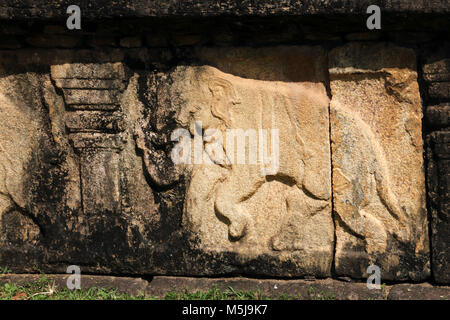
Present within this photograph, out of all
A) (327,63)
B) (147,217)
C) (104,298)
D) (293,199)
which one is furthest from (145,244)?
(327,63)

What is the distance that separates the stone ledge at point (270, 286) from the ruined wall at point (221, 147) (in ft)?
0.23

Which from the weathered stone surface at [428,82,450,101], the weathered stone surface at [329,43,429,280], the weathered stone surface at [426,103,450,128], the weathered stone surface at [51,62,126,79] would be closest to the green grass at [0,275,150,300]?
the weathered stone surface at [51,62,126,79]

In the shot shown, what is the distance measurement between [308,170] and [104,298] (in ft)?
5.38

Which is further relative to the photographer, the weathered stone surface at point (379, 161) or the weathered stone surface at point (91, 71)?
the weathered stone surface at point (91, 71)

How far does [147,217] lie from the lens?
4051 mm

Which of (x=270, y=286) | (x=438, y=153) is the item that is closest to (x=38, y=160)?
(x=270, y=286)

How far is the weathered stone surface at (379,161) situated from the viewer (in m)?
3.76

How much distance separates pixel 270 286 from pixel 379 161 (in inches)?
44.2

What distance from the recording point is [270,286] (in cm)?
392

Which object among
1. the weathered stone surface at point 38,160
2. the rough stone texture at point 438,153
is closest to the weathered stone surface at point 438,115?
the rough stone texture at point 438,153

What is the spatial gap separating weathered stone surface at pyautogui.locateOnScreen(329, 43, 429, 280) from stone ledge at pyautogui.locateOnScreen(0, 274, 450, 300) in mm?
114

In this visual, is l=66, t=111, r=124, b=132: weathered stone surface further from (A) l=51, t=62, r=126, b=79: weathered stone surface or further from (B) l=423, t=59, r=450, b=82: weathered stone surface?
(B) l=423, t=59, r=450, b=82: weathered stone surface

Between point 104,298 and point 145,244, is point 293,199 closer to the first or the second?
point 145,244

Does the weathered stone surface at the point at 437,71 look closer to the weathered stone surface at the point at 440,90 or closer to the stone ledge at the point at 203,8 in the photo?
the weathered stone surface at the point at 440,90
